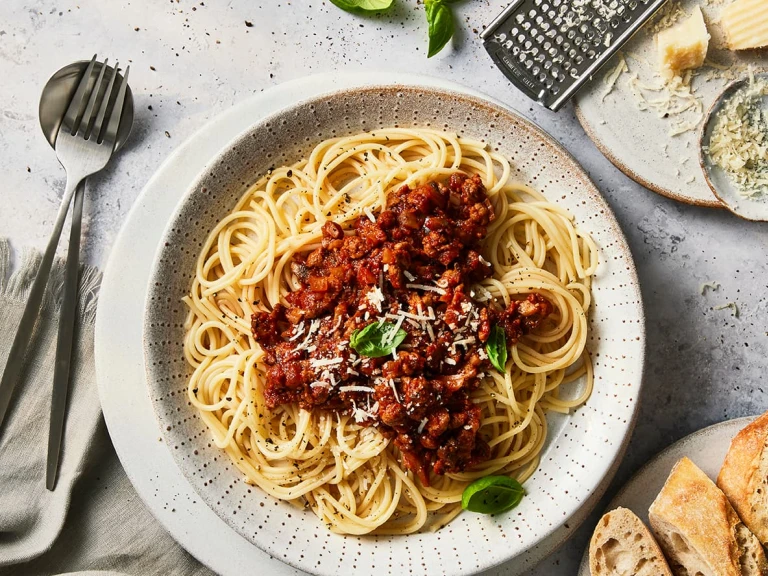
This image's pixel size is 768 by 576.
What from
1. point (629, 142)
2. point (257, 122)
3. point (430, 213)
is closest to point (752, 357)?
point (629, 142)

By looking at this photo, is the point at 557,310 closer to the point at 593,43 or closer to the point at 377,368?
the point at 377,368

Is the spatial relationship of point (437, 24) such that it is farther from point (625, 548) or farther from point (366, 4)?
point (625, 548)

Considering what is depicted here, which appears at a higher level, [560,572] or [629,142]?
[629,142]

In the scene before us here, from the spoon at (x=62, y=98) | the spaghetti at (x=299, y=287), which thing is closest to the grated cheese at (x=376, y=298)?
the spaghetti at (x=299, y=287)

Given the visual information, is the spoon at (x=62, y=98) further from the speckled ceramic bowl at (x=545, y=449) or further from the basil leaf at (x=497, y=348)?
the basil leaf at (x=497, y=348)

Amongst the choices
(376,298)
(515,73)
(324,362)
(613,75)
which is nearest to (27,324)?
(324,362)

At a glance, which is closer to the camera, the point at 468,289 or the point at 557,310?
the point at 468,289
